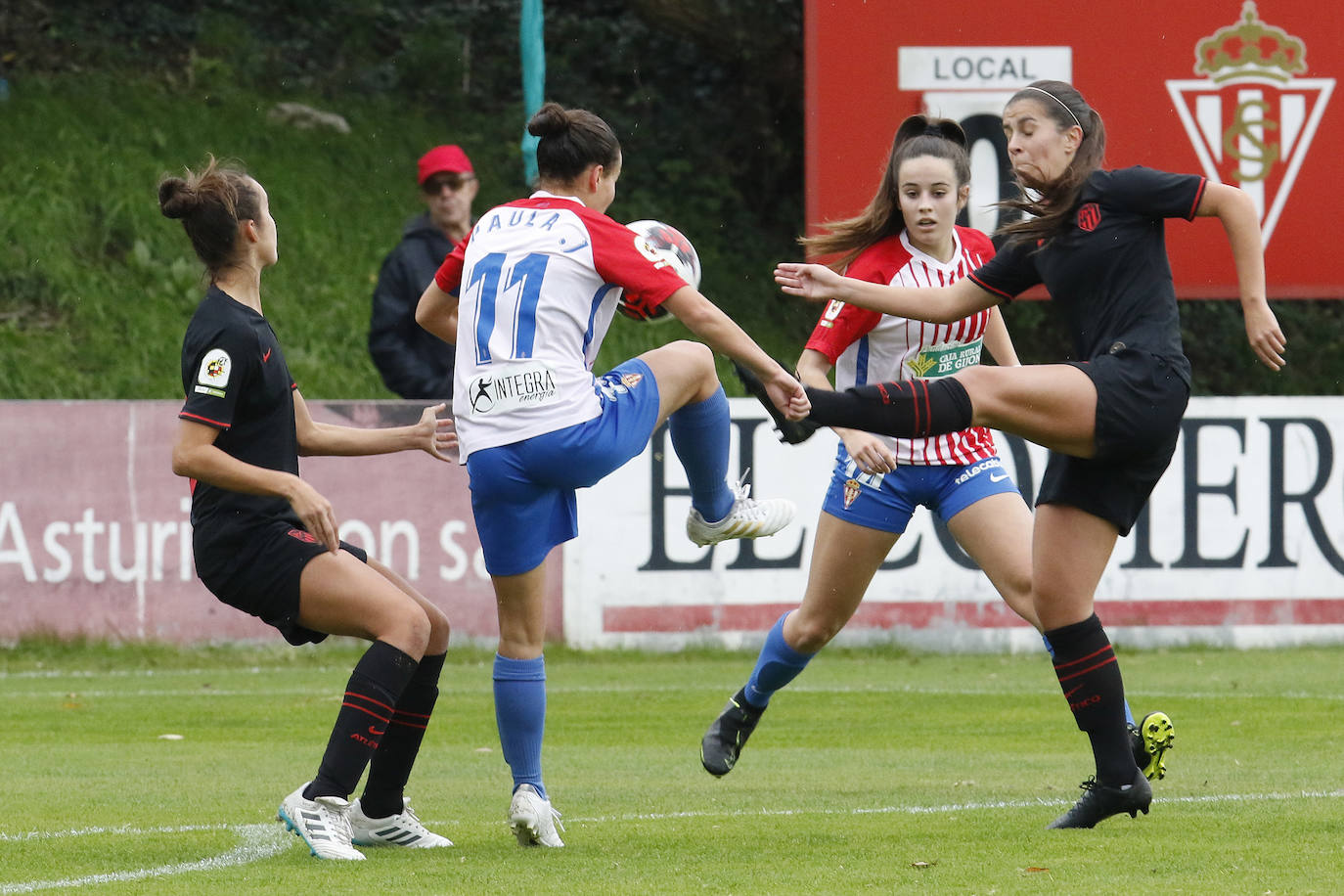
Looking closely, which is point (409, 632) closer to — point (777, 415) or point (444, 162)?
point (777, 415)

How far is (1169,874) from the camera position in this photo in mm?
4875

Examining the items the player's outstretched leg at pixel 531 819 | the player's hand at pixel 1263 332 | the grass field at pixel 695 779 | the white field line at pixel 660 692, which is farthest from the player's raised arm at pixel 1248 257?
the white field line at pixel 660 692

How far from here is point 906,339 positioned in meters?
6.80

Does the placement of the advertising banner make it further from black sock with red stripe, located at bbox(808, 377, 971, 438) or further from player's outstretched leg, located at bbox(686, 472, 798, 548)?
black sock with red stripe, located at bbox(808, 377, 971, 438)

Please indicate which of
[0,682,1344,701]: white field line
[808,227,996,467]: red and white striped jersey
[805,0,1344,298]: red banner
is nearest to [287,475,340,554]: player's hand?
[808,227,996,467]: red and white striped jersey

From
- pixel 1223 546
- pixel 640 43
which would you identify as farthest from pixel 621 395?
pixel 640 43

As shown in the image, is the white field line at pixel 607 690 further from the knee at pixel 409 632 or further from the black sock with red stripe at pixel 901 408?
the black sock with red stripe at pixel 901 408

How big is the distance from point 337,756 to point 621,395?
4.18ft

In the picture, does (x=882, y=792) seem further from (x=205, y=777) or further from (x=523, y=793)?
(x=205, y=777)

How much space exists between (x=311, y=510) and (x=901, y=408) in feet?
5.23

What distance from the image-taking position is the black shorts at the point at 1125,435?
5301mm

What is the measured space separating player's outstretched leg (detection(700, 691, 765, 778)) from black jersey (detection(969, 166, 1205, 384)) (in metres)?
2.05

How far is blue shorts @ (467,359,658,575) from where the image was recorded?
5.41m

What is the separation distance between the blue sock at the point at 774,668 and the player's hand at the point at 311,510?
7.30 ft
